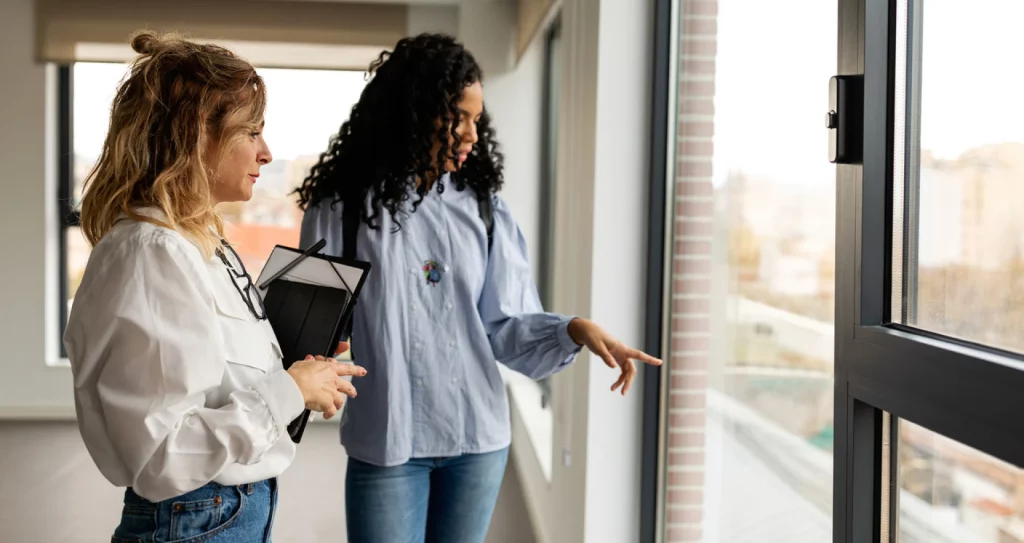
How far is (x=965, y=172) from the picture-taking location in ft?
3.43

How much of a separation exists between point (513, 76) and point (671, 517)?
13.1 feet

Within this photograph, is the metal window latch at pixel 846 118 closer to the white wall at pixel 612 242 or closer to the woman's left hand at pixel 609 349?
the woman's left hand at pixel 609 349

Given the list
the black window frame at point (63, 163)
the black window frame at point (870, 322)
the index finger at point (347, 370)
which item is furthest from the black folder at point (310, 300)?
the black window frame at point (63, 163)

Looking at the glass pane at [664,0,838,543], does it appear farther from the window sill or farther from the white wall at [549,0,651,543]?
the window sill

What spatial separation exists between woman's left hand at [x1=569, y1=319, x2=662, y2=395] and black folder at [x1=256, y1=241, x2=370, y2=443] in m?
0.46

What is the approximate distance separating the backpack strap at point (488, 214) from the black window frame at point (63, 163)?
5.14 metres

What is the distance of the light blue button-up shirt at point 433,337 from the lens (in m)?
1.64

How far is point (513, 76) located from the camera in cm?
579

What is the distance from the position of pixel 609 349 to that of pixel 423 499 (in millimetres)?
472

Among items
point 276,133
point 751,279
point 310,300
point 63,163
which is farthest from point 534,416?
point 63,163

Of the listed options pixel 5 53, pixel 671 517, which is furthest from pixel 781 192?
pixel 5 53

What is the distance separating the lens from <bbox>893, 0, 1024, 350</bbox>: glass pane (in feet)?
3.12

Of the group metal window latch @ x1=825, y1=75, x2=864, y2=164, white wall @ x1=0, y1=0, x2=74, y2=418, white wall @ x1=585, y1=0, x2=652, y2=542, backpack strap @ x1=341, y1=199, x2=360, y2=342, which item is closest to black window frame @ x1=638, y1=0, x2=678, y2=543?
white wall @ x1=585, y1=0, x2=652, y2=542

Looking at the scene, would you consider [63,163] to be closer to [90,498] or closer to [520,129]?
[90,498]
